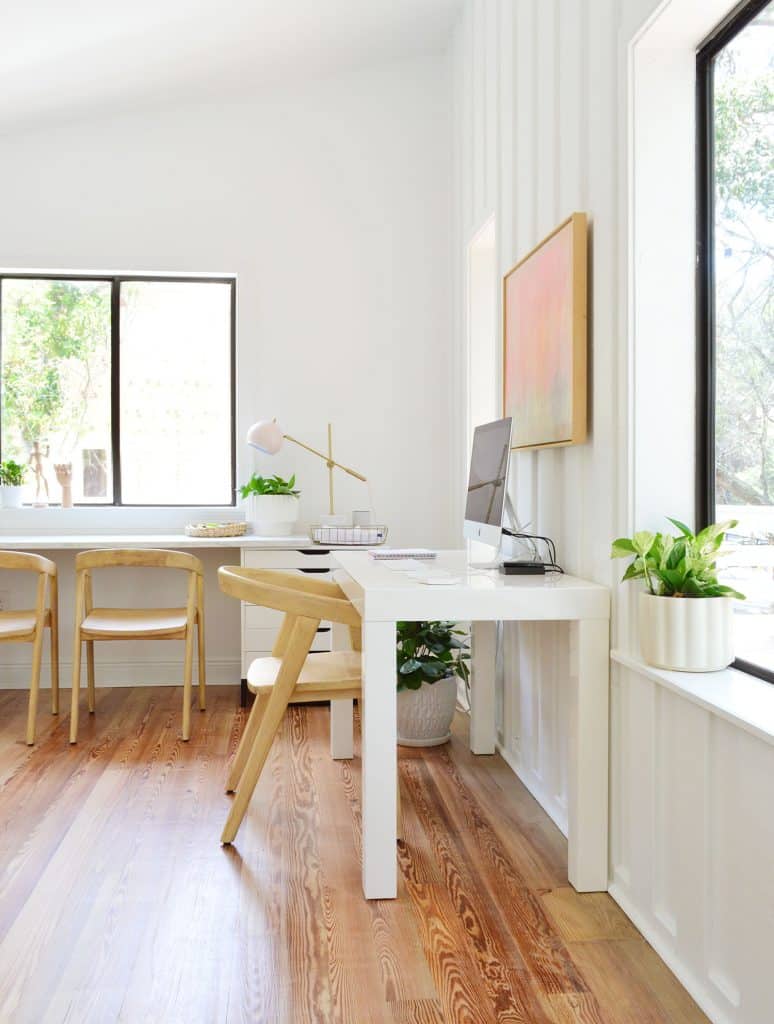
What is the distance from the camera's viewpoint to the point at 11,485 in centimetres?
435

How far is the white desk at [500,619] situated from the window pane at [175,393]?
2.65 meters

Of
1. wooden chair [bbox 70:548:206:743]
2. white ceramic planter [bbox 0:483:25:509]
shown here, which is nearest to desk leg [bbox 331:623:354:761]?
wooden chair [bbox 70:548:206:743]

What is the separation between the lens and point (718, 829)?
5.16ft

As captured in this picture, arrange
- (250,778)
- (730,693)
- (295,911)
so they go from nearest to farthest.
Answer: (730,693) → (295,911) → (250,778)

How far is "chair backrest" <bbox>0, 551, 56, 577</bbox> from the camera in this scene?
3551 millimetres

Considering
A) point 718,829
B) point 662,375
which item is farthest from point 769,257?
point 718,829

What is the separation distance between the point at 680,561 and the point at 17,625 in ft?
9.05

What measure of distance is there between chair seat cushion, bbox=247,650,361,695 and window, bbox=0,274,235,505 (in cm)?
206

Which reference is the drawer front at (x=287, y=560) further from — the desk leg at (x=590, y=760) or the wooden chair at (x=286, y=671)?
the desk leg at (x=590, y=760)

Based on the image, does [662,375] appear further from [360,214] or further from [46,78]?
[46,78]

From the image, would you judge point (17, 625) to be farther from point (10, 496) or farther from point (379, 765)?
point (379, 765)

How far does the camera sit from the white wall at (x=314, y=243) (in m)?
4.36

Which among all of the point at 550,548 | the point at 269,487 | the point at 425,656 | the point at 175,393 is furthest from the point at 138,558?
the point at 550,548

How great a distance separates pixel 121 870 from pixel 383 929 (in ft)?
2.44
